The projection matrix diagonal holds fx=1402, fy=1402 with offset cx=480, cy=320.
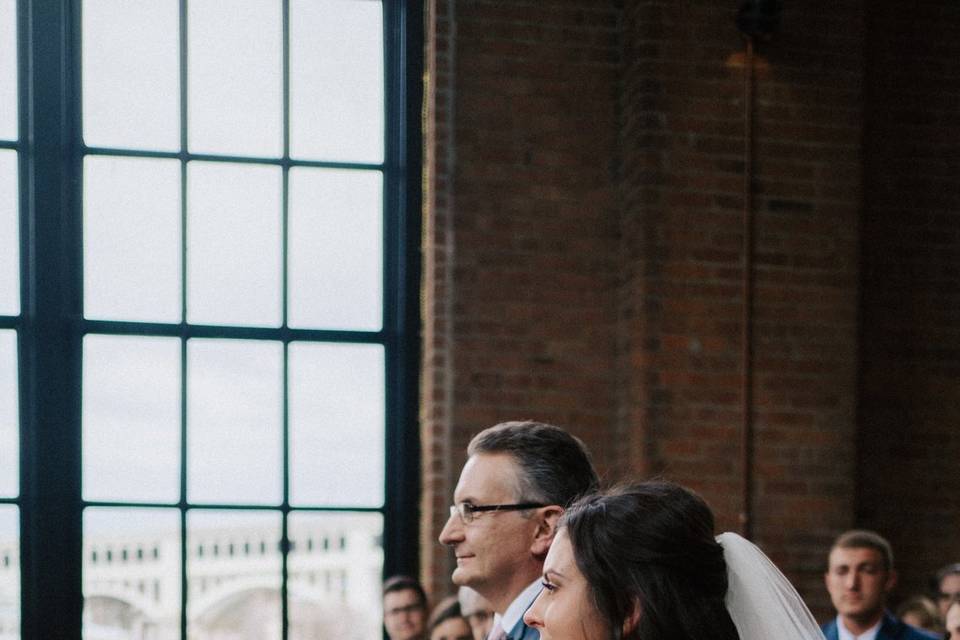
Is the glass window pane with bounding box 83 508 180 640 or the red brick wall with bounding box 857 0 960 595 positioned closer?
the glass window pane with bounding box 83 508 180 640

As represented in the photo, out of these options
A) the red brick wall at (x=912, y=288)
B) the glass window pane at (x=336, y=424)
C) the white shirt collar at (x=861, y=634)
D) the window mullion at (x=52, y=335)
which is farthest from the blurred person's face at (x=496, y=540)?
the red brick wall at (x=912, y=288)

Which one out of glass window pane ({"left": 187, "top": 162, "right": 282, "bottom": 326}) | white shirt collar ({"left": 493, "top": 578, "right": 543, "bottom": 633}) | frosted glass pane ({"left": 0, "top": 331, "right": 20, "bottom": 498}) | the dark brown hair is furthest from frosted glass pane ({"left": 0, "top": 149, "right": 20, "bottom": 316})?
the dark brown hair

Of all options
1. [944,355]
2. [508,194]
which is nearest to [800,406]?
[944,355]

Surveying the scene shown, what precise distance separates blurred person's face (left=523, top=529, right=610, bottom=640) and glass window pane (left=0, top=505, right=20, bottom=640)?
416cm

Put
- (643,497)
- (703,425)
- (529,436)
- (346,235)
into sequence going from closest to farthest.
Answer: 1. (643,497)
2. (529,436)
3. (703,425)
4. (346,235)

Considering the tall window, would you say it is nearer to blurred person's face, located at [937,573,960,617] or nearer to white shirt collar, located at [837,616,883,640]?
white shirt collar, located at [837,616,883,640]

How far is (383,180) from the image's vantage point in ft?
20.6

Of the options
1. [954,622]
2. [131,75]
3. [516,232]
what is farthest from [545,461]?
[131,75]

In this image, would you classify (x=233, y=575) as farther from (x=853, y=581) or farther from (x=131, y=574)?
(x=853, y=581)

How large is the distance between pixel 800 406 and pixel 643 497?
12.8ft

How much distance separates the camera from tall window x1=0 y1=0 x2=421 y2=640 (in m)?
5.88

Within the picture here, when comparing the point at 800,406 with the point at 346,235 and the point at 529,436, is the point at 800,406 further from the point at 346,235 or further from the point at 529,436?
the point at 529,436

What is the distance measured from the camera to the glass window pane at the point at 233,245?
606 cm

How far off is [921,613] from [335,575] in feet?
7.97
